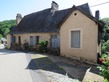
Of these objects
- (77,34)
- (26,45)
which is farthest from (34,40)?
(77,34)

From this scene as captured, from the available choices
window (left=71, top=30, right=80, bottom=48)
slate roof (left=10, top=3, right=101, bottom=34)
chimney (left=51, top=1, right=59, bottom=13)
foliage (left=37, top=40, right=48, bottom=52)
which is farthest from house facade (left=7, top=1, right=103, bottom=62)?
chimney (left=51, top=1, right=59, bottom=13)

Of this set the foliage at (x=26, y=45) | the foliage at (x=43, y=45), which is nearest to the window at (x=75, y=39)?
the foliage at (x=43, y=45)

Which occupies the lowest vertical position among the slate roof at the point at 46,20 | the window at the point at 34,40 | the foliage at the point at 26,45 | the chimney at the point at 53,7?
the foliage at the point at 26,45

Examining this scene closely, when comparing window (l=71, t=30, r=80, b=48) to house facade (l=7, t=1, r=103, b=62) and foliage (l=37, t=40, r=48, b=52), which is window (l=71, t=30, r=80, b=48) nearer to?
house facade (l=7, t=1, r=103, b=62)

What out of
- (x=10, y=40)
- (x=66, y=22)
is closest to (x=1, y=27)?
(x=10, y=40)

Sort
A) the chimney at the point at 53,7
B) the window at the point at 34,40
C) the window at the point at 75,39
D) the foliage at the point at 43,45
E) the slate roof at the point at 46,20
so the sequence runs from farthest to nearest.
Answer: the chimney at the point at 53,7, the window at the point at 34,40, the slate roof at the point at 46,20, the foliage at the point at 43,45, the window at the point at 75,39

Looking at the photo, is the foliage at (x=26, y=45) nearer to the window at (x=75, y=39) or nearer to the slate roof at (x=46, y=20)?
the slate roof at (x=46, y=20)

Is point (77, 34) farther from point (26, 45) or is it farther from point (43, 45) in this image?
point (26, 45)

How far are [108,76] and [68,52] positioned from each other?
32.1 ft

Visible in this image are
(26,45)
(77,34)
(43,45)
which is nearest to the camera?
(77,34)

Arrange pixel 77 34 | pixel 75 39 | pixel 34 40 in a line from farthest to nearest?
pixel 34 40, pixel 75 39, pixel 77 34

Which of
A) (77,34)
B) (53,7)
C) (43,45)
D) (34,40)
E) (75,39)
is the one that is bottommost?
(43,45)

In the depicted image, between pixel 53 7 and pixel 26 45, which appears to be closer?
pixel 26 45

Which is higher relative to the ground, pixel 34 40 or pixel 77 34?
pixel 77 34
